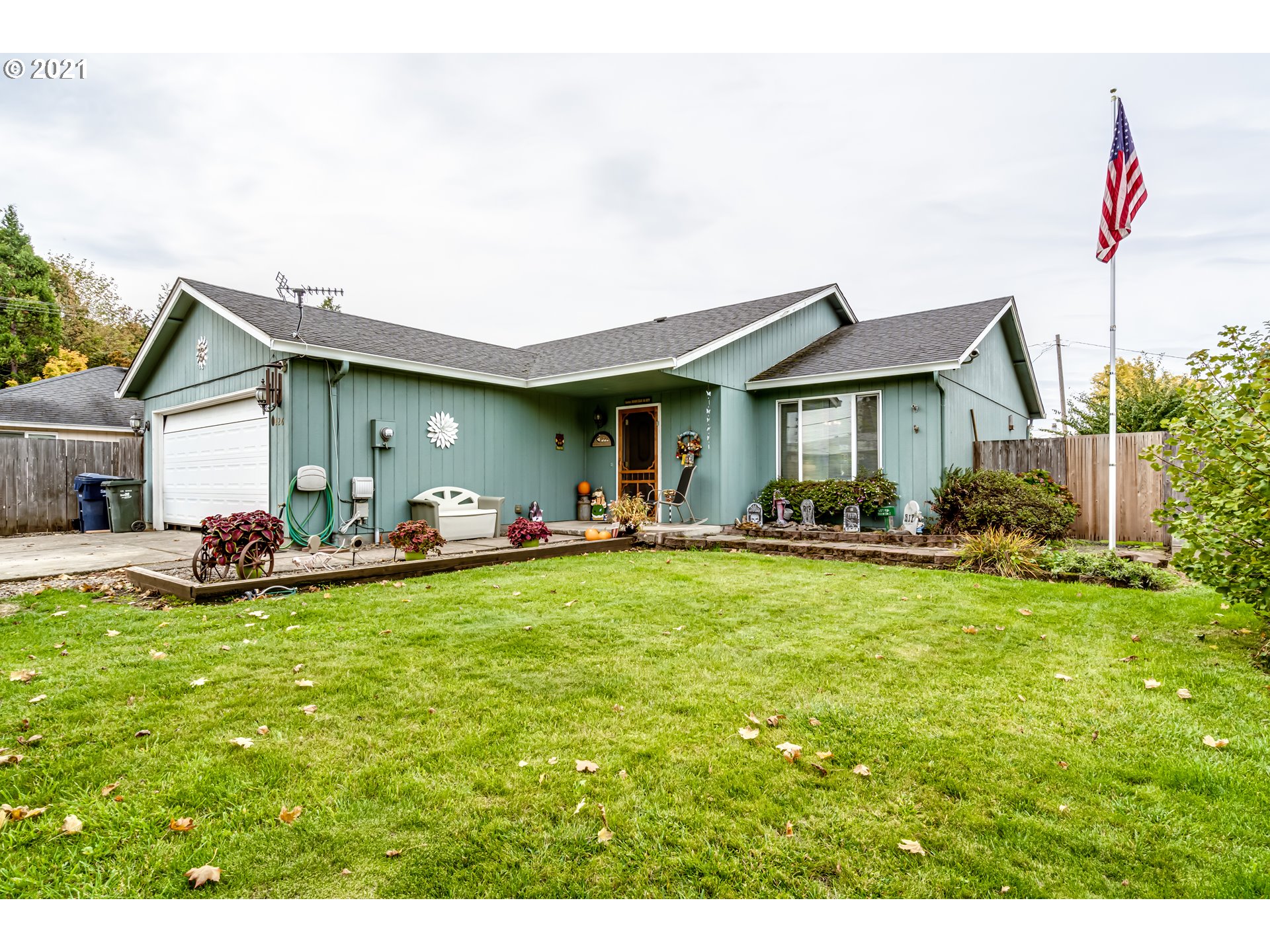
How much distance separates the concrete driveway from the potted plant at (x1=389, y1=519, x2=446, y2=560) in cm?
232

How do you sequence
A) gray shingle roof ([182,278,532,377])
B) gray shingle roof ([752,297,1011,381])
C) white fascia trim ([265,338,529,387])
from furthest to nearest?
gray shingle roof ([752,297,1011,381])
gray shingle roof ([182,278,532,377])
white fascia trim ([265,338,529,387])

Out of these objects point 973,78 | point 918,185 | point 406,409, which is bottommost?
point 406,409

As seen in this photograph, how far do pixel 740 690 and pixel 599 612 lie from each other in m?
1.80

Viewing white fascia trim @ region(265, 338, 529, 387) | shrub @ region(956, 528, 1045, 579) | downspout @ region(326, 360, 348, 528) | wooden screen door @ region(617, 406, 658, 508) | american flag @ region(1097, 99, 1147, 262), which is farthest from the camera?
wooden screen door @ region(617, 406, 658, 508)

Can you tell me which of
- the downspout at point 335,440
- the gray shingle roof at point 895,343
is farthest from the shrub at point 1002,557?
the downspout at point 335,440

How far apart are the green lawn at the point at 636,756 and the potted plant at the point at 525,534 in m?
3.32

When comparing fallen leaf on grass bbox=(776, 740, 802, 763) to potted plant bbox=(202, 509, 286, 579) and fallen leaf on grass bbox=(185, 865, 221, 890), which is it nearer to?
fallen leaf on grass bbox=(185, 865, 221, 890)

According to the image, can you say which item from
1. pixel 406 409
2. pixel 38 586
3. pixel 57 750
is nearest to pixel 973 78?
pixel 406 409

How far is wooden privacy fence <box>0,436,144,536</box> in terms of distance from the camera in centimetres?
1045

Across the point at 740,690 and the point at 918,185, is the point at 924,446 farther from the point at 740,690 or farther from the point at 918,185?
the point at 740,690

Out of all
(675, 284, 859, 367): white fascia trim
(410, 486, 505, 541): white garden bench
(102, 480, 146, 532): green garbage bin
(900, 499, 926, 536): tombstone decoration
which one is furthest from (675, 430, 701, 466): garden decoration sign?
(102, 480, 146, 532): green garbage bin

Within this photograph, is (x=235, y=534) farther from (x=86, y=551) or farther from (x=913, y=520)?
(x=913, y=520)

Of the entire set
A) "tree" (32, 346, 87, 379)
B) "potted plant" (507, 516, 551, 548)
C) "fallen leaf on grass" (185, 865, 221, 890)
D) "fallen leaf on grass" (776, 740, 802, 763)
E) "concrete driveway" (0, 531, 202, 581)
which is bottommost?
"fallen leaf on grass" (776, 740, 802, 763)

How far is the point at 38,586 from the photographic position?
17.6 ft
